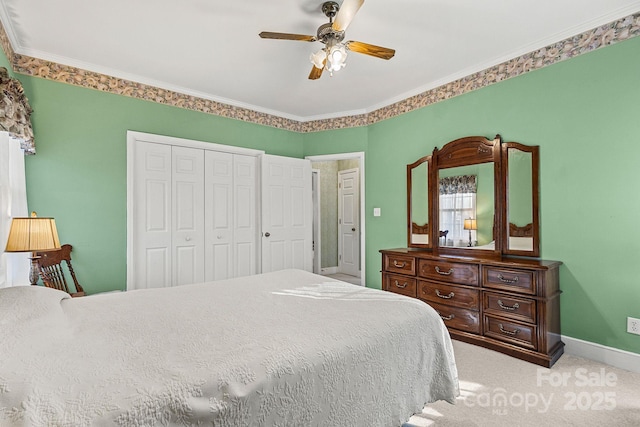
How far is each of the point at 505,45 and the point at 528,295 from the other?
218cm

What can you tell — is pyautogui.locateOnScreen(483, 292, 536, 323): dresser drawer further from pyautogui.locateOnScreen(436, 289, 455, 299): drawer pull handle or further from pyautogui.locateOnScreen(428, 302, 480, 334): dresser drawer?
pyautogui.locateOnScreen(436, 289, 455, 299): drawer pull handle

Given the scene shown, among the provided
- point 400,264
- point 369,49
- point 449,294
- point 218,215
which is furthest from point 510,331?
point 218,215

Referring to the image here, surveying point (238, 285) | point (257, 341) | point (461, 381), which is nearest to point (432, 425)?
point (461, 381)

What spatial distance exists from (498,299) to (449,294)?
429 mm

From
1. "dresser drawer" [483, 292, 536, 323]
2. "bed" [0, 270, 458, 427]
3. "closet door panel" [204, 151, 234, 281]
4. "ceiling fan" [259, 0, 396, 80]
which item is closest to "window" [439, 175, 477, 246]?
"dresser drawer" [483, 292, 536, 323]

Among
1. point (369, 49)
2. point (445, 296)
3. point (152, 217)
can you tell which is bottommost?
point (445, 296)

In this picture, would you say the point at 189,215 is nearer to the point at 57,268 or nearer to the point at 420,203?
the point at 57,268

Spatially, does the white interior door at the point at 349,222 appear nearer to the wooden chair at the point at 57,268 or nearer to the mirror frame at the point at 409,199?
the mirror frame at the point at 409,199

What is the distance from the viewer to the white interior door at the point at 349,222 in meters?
6.07

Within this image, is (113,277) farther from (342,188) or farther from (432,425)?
(342,188)

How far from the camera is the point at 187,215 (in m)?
3.62

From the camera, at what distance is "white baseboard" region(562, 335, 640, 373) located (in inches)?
91.2

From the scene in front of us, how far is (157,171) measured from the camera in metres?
3.43

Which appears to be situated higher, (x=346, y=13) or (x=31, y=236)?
(x=346, y=13)
